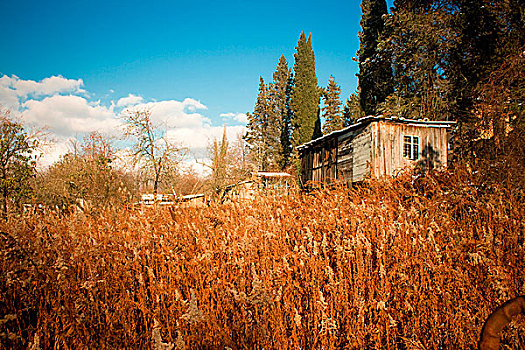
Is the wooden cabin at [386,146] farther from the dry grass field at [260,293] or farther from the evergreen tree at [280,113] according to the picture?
the evergreen tree at [280,113]

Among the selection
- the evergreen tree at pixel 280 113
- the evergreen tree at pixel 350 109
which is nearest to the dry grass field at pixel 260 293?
the evergreen tree at pixel 350 109

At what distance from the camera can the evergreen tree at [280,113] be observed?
1572 inches

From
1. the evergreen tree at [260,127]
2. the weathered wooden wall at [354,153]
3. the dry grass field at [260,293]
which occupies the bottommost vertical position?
the dry grass field at [260,293]

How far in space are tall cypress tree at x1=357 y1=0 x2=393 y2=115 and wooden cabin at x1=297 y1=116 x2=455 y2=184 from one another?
821 cm

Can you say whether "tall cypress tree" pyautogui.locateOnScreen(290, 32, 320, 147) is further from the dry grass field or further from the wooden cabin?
the dry grass field

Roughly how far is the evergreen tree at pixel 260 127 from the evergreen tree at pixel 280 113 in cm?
80

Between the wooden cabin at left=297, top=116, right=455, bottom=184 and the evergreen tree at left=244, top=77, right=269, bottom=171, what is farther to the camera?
the evergreen tree at left=244, top=77, right=269, bottom=171

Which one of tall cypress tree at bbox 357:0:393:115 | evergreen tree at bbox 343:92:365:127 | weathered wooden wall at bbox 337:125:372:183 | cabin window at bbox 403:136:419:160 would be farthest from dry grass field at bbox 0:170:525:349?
evergreen tree at bbox 343:92:365:127

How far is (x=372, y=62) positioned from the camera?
21844 mm

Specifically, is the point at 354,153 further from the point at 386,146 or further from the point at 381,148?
the point at 386,146

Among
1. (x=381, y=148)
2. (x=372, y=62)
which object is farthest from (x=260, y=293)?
(x=372, y=62)

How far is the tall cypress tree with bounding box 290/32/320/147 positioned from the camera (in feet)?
114

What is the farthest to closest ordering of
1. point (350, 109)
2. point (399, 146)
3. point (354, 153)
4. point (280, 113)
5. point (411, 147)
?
point (280, 113), point (350, 109), point (354, 153), point (411, 147), point (399, 146)

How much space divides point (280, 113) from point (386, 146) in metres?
28.6
